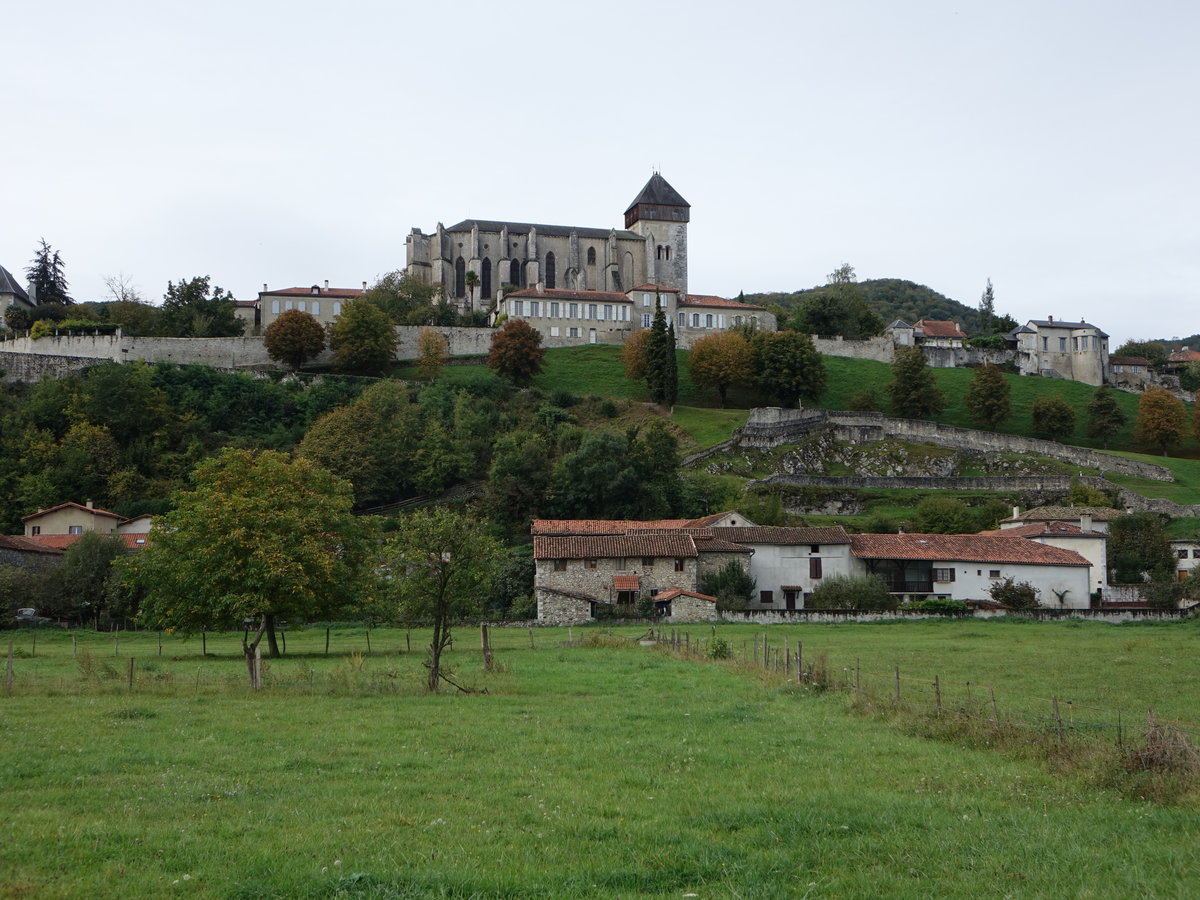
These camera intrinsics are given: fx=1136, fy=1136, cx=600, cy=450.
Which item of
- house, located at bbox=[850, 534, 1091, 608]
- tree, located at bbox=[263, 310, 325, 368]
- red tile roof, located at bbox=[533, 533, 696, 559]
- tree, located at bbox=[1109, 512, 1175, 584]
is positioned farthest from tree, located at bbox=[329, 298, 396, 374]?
tree, located at bbox=[1109, 512, 1175, 584]

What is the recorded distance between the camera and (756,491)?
69062 mm

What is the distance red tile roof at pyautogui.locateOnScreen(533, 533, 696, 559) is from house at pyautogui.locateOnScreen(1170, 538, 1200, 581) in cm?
2636

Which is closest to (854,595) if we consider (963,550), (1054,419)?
(963,550)

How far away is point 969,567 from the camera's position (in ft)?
173

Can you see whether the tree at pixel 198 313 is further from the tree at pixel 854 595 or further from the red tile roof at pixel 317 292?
the tree at pixel 854 595

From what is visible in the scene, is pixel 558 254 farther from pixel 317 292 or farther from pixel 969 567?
pixel 969 567

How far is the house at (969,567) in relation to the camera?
52.2m

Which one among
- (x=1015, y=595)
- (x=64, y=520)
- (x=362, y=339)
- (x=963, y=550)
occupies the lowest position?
(x=1015, y=595)

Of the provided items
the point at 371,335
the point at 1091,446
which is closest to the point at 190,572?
the point at 371,335

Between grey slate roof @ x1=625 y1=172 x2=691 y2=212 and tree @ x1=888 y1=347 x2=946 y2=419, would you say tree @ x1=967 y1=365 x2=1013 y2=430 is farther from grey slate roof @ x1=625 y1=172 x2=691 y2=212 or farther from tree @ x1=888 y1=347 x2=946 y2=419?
grey slate roof @ x1=625 y1=172 x2=691 y2=212

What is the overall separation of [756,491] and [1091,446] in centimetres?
3651

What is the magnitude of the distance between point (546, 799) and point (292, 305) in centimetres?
9659

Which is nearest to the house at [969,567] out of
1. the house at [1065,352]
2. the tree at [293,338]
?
the tree at [293,338]

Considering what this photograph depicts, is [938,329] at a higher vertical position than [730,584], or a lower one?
higher
